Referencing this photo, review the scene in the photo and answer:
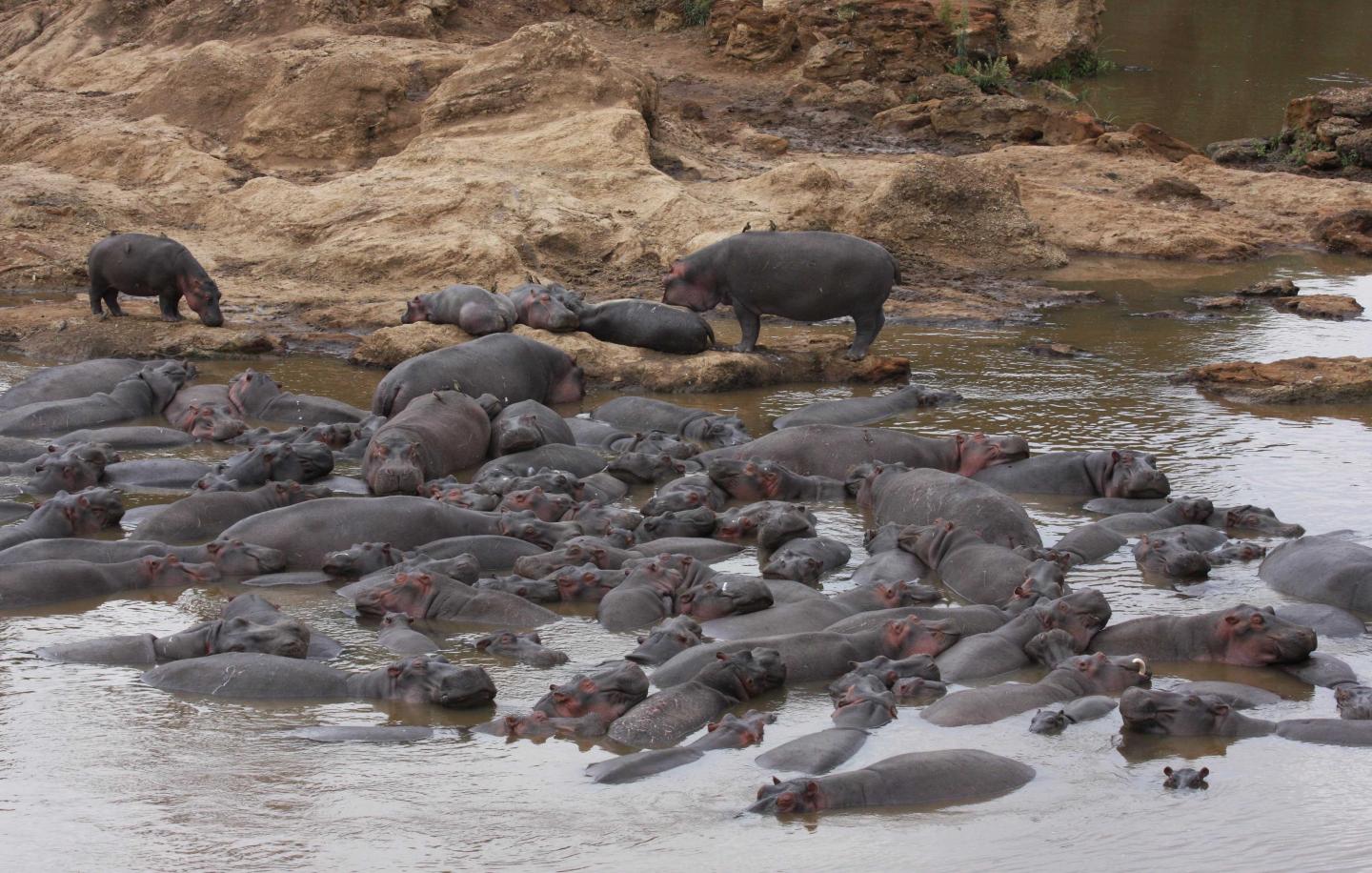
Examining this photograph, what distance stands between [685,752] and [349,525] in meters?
2.90

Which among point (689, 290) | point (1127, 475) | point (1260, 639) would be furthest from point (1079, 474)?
point (689, 290)

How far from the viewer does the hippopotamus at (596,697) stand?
5441 millimetres

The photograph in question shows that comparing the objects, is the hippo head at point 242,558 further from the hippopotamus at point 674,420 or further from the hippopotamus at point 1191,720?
the hippopotamus at point 1191,720

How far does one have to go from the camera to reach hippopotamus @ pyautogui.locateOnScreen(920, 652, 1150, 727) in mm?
5469

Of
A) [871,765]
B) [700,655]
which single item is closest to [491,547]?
[700,655]

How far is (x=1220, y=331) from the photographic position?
1288cm

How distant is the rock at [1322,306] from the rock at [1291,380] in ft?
8.83

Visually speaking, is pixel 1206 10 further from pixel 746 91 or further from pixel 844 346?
pixel 844 346

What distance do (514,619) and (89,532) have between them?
2450 millimetres

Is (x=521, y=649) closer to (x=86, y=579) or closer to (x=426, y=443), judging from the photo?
(x=86, y=579)

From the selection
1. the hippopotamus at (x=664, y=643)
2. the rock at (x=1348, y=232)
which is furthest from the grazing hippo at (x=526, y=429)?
the rock at (x=1348, y=232)

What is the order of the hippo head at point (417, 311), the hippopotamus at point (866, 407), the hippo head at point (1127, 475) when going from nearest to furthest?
the hippo head at point (1127, 475), the hippopotamus at point (866, 407), the hippo head at point (417, 311)

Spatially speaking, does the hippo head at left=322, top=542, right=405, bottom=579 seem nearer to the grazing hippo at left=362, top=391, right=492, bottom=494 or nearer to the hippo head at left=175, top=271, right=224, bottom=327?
the grazing hippo at left=362, top=391, right=492, bottom=494

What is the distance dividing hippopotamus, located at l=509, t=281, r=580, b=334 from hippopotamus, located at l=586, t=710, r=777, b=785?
643 centimetres
